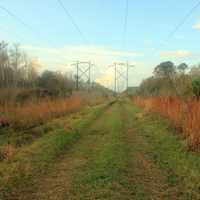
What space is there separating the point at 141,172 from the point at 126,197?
1707 millimetres

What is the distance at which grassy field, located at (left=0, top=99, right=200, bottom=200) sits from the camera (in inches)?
208

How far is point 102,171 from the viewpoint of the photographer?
259 inches

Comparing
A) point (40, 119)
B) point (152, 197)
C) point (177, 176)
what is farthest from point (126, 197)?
point (40, 119)

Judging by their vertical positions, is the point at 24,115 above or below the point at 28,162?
above

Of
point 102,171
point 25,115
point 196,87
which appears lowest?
point 102,171

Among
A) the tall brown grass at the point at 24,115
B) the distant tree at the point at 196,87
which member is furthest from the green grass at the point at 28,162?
the distant tree at the point at 196,87

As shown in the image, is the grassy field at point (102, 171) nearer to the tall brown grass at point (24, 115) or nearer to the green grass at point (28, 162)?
the green grass at point (28, 162)

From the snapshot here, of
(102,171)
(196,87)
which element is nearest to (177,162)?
(102,171)

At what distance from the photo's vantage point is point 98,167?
6.95m

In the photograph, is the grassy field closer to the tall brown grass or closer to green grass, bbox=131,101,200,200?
green grass, bbox=131,101,200,200

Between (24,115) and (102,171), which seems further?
(24,115)

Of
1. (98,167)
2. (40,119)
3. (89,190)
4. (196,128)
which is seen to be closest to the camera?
(89,190)

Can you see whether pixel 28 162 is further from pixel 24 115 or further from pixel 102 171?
pixel 24 115

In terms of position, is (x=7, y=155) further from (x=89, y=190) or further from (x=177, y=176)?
(x=177, y=176)
